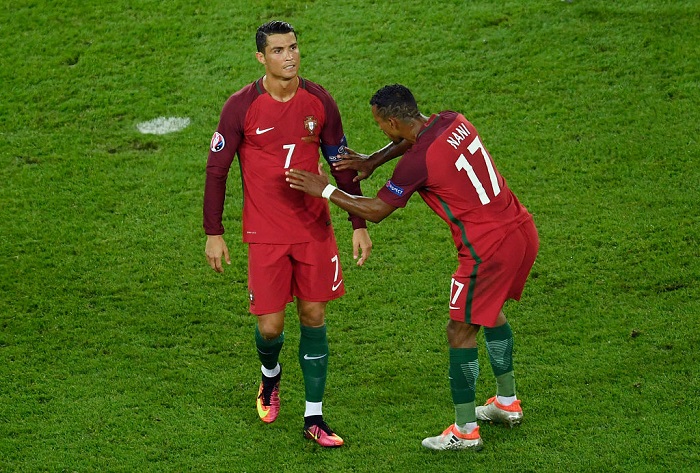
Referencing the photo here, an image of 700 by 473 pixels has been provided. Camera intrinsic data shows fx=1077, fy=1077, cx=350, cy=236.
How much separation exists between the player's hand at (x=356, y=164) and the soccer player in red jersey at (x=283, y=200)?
4 centimetres

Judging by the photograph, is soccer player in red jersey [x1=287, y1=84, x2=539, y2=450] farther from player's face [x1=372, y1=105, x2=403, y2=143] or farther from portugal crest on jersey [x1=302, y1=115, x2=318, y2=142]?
portugal crest on jersey [x1=302, y1=115, x2=318, y2=142]

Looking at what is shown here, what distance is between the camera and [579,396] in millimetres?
6453

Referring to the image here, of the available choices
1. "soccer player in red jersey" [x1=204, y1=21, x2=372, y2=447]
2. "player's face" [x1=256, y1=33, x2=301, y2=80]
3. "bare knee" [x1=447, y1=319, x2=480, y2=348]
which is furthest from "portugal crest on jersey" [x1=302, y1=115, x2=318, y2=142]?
"bare knee" [x1=447, y1=319, x2=480, y2=348]

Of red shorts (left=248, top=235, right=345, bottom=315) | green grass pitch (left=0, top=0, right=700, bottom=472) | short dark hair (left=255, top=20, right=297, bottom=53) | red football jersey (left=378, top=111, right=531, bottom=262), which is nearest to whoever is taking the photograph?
red football jersey (left=378, top=111, right=531, bottom=262)

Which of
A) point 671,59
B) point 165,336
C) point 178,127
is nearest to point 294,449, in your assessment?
point 165,336

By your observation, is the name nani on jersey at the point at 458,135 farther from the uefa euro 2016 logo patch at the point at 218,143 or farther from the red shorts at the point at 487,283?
the uefa euro 2016 logo patch at the point at 218,143

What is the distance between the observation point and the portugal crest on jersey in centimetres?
602

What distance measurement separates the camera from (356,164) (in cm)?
615

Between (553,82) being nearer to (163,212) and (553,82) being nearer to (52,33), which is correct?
(163,212)

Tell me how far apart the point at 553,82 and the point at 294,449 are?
5.17m

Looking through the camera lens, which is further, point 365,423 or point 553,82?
point 553,82

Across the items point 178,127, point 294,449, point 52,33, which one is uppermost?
point 52,33

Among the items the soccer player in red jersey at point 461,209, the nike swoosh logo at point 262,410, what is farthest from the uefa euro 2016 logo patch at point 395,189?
the nike swoosh logo at point 262,410

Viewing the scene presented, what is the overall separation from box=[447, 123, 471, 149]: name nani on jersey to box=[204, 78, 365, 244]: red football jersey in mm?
759
